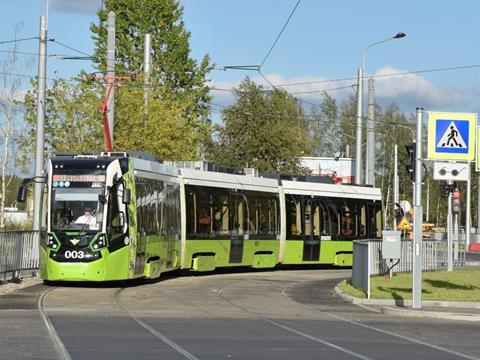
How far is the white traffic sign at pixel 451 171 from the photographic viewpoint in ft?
72.9

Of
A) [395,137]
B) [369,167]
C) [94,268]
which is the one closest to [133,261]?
[94,268]

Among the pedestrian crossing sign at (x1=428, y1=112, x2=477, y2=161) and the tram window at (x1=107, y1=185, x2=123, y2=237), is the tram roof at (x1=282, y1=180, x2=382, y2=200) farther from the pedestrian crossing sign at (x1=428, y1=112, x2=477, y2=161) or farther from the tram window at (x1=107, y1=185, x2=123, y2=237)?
the pedestrian crossing sign at (x1=428, y1=112, x2=477, y2=161)

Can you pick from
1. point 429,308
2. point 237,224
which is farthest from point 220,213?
point 429,308

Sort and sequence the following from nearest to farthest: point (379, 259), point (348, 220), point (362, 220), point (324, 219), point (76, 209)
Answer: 1. point (76, 209)
2. point (379, 259)
3. point (324, 219)
4. point (348, 220)
5. point (362, 220)

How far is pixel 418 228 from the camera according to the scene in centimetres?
2156

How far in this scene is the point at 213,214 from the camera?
31.7 m

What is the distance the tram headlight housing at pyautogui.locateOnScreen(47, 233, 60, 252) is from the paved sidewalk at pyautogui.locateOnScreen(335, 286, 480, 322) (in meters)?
6.94

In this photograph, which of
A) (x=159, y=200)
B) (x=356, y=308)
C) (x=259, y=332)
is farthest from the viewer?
(x=159, y=200)

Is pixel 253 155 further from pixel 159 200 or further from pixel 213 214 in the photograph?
pixel 159 200

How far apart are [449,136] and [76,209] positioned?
354 inches

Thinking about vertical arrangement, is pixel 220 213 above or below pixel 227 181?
below

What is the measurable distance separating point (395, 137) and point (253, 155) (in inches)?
1547

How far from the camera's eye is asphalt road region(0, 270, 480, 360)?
13.2 meters

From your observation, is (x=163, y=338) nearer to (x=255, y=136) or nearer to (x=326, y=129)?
(x=255, y=136)
